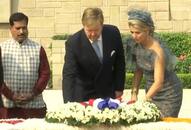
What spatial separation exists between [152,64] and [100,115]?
0.84 m

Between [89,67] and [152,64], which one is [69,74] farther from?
[152,64]

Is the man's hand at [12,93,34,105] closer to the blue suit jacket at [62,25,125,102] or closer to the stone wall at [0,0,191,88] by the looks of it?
the blue suit jacket at [62,25,125,102]

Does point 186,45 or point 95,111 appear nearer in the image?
point 95,111

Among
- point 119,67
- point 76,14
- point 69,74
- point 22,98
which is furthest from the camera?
point 76,14

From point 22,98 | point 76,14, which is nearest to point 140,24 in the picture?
point 22,98

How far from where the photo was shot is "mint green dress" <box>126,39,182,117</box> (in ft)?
18.1

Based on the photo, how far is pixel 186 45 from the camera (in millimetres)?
17047

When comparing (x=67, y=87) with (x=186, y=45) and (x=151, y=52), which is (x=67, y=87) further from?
(x=186, y=45)

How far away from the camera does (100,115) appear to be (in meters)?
4.82

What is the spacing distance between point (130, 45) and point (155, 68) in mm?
377

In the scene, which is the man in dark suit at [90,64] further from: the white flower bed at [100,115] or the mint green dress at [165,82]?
the white flower bed at [100,115]

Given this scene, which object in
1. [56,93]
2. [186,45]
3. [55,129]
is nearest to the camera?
[55,129]

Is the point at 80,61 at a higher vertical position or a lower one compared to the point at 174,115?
higher

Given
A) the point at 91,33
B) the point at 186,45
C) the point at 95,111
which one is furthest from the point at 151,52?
the point at 186,45
